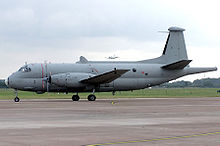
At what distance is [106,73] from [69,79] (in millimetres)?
3952

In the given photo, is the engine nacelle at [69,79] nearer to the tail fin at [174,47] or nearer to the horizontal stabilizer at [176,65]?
the horizontal stabilizer at [176,65]

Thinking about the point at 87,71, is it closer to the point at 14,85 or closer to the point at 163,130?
the point at 14,85

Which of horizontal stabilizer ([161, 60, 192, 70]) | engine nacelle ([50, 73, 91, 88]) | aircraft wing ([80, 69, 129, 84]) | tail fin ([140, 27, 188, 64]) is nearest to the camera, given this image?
aircraft wing ([80, 69, 129, 84])

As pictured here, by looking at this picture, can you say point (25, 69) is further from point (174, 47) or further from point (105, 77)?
point (174, 47)

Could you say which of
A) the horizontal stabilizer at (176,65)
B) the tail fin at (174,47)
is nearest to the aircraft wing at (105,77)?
the horizontal stabilizer at (176,65)

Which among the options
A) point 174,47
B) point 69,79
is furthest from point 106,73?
point 174,47

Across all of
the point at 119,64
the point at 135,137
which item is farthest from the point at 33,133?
the point at 119,64

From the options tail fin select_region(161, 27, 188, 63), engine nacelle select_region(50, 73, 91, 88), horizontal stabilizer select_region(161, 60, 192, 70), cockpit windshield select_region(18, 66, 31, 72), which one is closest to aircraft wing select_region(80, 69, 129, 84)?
engine nacelle select_region(50, 73, 91, 88)

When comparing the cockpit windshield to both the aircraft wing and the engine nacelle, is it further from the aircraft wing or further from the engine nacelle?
the aircraft wing

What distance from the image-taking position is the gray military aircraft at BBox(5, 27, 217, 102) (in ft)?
155

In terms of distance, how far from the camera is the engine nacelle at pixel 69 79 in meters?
46.1

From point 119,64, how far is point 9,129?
112 ft

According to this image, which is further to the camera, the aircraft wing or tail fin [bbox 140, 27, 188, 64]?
tail fin [bbox 140, 27, 188, 64]

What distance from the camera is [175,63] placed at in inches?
1994
